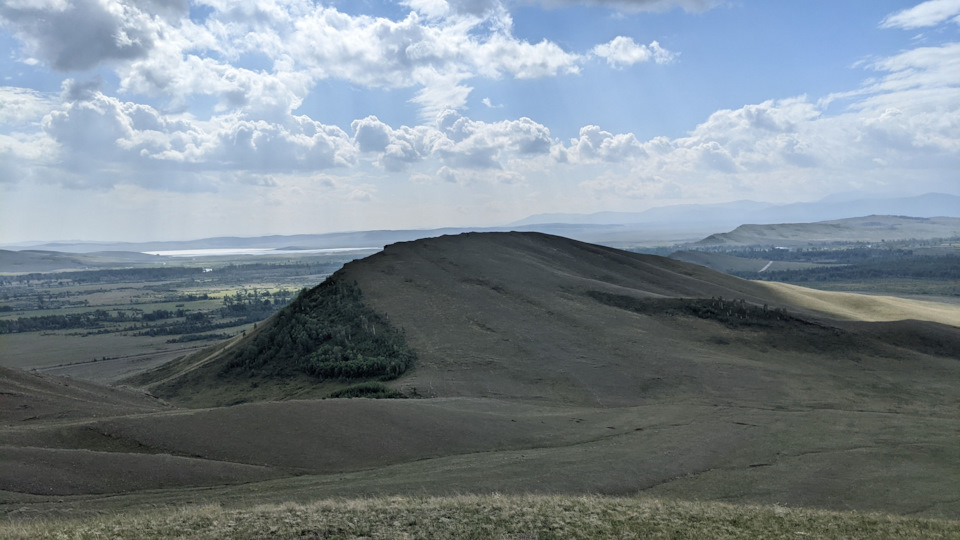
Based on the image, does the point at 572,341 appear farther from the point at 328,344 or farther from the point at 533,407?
the point at 328,344

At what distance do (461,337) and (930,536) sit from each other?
33711 millimetres

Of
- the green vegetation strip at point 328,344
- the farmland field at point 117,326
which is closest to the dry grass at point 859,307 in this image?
the green vegetation strip at point 328,344

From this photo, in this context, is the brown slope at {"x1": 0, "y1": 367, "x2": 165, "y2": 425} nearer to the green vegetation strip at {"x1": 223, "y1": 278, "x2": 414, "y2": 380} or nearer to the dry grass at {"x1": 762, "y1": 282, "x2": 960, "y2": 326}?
the green vegetation strip at {"x1": 223, "y1": 278, "x2": 414, "y2": 380}

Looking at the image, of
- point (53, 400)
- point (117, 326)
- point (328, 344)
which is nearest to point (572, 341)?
point (328, 344)

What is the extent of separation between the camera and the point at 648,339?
159ft

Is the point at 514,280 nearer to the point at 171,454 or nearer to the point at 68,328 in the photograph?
the point at 171,454

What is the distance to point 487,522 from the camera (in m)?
16.2

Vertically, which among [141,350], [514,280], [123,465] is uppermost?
[514,280]

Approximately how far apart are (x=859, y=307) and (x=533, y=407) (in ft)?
191

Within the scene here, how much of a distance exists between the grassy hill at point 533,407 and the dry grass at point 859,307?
A: 1800 mm

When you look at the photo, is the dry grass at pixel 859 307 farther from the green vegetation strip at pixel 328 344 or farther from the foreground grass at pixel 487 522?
the foreground grass at pixel 487 522

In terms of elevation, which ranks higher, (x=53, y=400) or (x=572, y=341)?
(x=53, y=400)

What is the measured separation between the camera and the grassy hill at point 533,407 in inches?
861

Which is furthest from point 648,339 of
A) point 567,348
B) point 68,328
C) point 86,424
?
point 68,328
